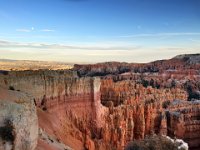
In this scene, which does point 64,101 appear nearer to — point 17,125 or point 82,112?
point 82,112

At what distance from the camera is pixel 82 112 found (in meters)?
36.6

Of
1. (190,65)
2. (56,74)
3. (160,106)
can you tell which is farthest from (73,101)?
(190,65)

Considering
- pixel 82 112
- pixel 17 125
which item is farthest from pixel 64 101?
pixel 17 125

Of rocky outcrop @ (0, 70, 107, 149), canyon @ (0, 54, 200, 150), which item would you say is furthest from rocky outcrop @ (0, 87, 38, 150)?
rocky outcrop @ (0, 70, 107, 149)

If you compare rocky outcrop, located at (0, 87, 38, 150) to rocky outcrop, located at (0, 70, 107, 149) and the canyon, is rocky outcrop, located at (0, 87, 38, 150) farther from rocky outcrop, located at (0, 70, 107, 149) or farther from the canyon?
rocky outcrop, located at (0, 70, 107, 149)

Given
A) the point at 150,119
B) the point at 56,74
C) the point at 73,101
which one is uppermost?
the point at 56,74

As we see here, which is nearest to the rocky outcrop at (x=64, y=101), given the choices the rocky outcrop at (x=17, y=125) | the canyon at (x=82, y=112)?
the canyon at (x=82, y=112)

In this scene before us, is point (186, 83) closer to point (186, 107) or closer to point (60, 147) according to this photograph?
point (186, 107)

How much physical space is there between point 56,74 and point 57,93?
2.52m

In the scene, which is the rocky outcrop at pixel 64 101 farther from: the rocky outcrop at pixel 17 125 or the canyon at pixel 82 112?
the rocky outcrop at pixel 17 125

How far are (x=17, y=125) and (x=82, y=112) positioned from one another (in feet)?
65.0

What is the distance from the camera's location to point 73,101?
3584 centimetres

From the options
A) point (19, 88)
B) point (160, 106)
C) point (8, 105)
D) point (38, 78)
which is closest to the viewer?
point (8, 105)

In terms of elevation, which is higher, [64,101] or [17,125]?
[17,125]
